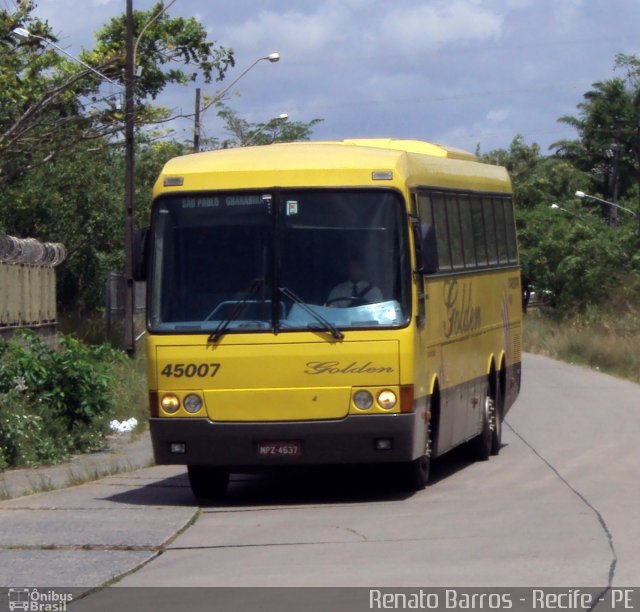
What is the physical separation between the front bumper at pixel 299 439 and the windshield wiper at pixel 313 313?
73cm

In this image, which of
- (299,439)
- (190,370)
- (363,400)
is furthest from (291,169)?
(299,439)

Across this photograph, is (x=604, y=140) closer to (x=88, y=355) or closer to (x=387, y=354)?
(x=88, y=355)

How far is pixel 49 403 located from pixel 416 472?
6581mm

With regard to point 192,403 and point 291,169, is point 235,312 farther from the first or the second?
point 291,169

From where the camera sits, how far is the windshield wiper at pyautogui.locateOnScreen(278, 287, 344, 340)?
37.6 ft

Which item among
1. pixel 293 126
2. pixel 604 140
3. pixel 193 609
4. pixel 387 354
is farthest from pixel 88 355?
pixel 604 140

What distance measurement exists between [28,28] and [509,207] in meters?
11.1

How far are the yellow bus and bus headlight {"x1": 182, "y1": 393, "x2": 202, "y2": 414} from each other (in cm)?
2

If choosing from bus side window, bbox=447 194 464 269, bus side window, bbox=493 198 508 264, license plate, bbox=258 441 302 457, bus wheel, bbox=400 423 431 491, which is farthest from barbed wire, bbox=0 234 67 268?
license plate, bbox=258 441 302 457

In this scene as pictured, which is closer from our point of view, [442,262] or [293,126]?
[442,262]

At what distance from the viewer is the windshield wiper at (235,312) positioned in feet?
37.9

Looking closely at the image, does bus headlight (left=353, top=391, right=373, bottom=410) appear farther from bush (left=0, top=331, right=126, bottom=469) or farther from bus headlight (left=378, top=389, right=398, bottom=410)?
bush (left=0, top=331, right=126, bottom=469)

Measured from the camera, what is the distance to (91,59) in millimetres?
27062

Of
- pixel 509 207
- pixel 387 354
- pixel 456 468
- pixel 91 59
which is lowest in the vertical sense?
pixel 456 468
